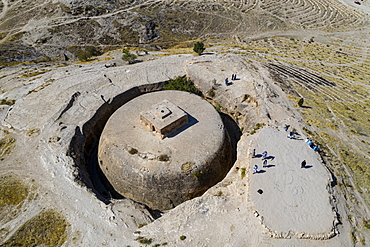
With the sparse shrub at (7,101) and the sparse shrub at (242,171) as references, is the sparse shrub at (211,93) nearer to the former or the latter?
the sparse shrub at (242,171)

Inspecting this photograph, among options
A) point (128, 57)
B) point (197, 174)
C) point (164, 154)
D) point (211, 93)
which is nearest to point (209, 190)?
point (197, 174)

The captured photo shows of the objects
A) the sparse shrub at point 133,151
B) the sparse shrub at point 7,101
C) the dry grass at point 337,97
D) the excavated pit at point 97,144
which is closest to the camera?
the sparse shrub at point 133,151

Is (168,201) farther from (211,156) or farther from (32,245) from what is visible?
(32,245)

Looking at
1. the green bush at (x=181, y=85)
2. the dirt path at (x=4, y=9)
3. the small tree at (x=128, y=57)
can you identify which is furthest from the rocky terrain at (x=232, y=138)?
the dirt path at (x=4, y=9)

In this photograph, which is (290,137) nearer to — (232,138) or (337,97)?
(232,138)

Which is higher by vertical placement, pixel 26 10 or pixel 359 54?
pixel 26 10

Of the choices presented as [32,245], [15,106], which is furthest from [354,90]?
[15,106]

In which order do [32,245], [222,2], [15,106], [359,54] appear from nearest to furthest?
1. [32,245]
2. [15,106]
3. [359,54]
4. [222,2]
